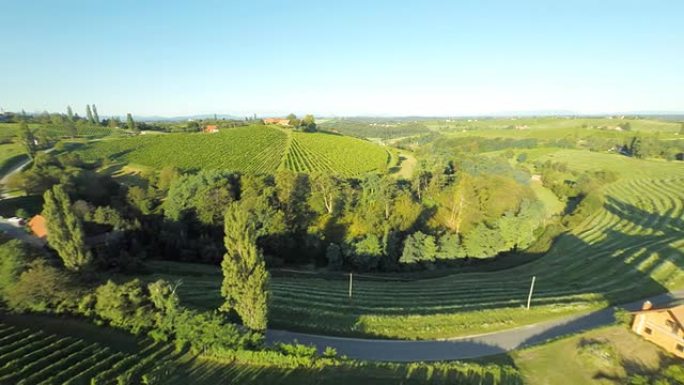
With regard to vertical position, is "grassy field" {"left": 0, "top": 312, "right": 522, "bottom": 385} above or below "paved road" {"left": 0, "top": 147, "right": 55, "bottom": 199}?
below

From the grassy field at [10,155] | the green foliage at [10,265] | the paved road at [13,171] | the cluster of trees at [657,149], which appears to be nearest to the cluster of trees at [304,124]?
the paved road at [13,171]

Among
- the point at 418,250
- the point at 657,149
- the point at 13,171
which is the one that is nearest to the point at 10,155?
the point at 13,171

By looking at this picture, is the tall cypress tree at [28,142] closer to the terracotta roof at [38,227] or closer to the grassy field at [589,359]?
the terracotta roof at [38,227]

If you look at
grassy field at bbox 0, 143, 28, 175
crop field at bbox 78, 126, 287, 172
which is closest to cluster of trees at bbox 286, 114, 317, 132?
crop field at bbox 78, 126, 287, 172

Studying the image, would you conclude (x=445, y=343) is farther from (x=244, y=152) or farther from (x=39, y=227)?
(x=244, y=152)

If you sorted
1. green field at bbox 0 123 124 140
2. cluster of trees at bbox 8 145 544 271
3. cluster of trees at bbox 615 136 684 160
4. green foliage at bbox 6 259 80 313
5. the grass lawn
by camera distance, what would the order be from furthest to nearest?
cluster of trees at bbox 615 136 684 160, green field at bbox 0 123 124 140, the grass lawn, cluster of trees at bbox 8 145 544 271, green foliage at bbox 6 259 80 313

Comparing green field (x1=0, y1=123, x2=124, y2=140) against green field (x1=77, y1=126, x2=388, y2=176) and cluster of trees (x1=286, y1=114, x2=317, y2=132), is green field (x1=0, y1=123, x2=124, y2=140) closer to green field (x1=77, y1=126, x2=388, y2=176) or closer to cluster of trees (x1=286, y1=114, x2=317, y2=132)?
green field (x1=77, y1=126, x2=388, y2=176)
